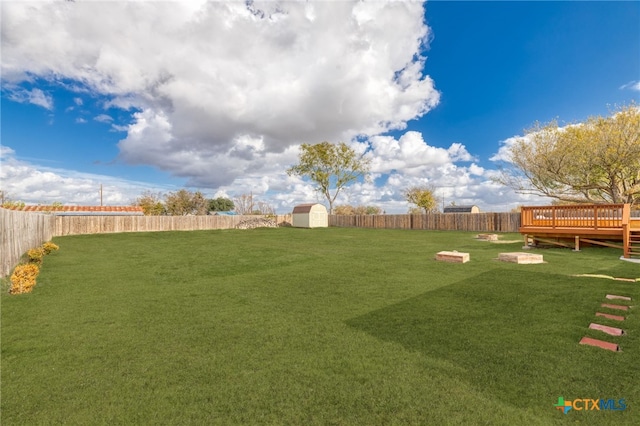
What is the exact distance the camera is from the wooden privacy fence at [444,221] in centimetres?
2420

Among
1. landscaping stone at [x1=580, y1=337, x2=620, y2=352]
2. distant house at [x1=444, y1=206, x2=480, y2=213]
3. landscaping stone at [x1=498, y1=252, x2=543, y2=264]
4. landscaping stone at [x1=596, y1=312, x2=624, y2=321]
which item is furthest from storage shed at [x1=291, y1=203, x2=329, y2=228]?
landscaping stone at [x1=580, y1=337, x2=620, y2=352]

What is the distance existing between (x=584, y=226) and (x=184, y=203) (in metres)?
40.9

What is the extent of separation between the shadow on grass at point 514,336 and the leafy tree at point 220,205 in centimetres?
6021

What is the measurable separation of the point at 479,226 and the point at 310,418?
87.4ft

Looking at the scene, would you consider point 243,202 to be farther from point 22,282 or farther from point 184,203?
point 22,282

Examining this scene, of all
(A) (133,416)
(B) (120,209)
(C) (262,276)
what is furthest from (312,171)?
(A) (133,416)

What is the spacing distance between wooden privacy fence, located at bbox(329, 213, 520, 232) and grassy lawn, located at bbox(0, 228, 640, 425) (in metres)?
18.9

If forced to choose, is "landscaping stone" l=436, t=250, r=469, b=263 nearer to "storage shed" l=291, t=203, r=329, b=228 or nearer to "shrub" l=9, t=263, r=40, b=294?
"shrub" l=9, t=263, r=40, b=294

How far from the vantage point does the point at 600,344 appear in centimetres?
355

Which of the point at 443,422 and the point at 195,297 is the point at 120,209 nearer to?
the point at 195,297

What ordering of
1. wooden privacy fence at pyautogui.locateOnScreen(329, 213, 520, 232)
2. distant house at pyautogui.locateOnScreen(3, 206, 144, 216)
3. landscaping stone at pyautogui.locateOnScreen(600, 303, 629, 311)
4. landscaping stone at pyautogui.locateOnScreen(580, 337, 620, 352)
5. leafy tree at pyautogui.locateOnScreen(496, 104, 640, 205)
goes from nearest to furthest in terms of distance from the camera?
1. landscaping stone at pyautogui.locateOnScreen(580, 337, 620, 352)
2. landscaping stone at pyautogui.locateOnScreen(600, 303, 629, 311)
3. leafy tree at pyautogui.locateOnScreen(496, 104, 640, 205)
4. wooden privacy fence at pyautogui.locateOnScreen(329, 213, 520, 232)
5. distant house at pyautogui.locateOnScreen(3, 206, 144, 216)

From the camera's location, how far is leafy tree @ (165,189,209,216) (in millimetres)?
40719

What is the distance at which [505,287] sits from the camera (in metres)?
6.17

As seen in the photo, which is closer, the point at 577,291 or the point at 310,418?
the point at 310,418
